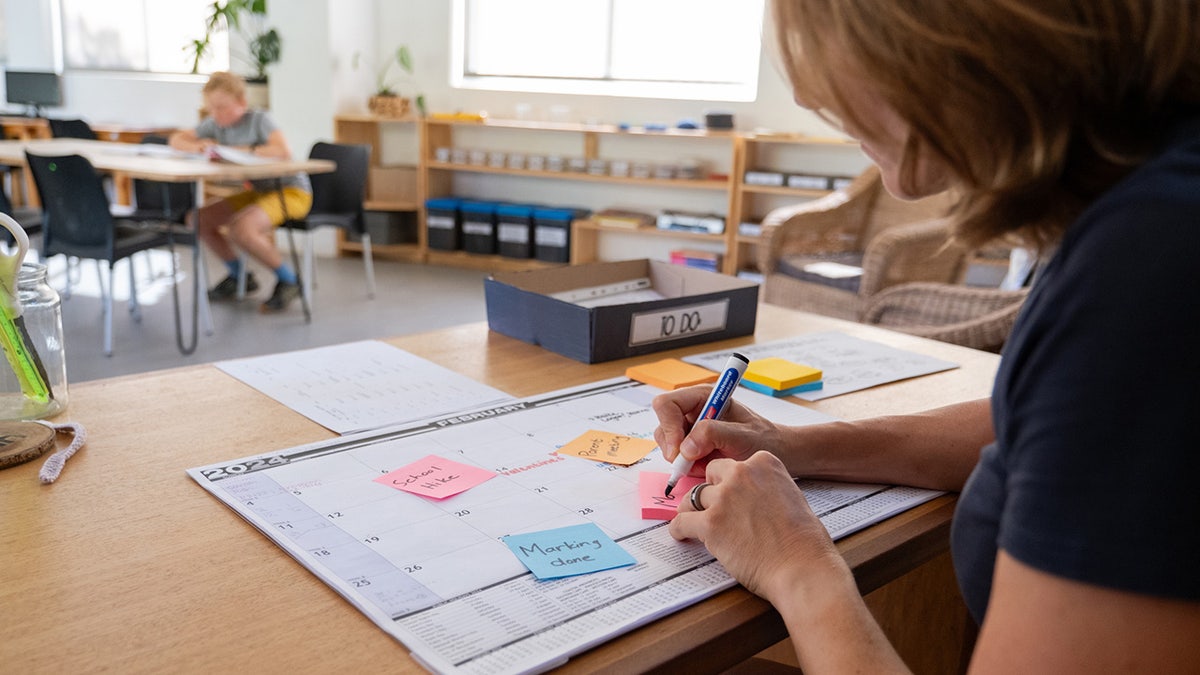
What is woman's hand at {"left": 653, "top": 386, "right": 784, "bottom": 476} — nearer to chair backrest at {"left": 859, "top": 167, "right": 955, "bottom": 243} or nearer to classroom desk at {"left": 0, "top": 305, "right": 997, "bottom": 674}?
classroom desk at {"left": 0, "top": 305, "right": 997, "bottom": 674}

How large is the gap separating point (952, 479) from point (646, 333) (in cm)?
54

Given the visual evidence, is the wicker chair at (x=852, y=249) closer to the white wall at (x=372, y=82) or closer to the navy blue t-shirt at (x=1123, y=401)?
the white wall at (x=372, y=82)

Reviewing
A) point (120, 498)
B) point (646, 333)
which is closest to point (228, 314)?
point (646, 333)

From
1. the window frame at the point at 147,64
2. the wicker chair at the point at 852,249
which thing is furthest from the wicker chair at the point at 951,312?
the window frame at the point at 147,64

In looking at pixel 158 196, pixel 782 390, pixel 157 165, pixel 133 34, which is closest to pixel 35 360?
pixel 782 390

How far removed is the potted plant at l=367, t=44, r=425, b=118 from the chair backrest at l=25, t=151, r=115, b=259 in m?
2.34

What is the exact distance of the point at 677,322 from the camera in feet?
4.80

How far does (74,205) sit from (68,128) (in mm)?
2387

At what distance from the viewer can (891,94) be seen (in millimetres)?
586

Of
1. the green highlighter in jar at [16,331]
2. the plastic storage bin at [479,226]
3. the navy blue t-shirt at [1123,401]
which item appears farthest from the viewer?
the plastic storage bin at [479,226]

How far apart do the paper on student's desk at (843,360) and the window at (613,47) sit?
403cm

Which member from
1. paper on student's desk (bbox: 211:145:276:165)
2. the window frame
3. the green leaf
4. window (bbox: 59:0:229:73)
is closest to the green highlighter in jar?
paper on student's desk (bbox: 211:145:276:165)

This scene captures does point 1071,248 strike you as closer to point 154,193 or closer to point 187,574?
point 187,574

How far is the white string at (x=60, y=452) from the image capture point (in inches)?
35.6
